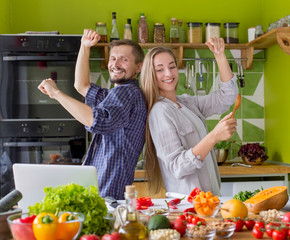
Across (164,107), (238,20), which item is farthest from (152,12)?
(164,107)

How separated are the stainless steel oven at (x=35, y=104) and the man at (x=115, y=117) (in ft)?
4.01

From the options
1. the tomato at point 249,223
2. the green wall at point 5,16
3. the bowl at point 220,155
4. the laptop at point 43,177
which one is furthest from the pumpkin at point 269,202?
the green wall at point 5,16

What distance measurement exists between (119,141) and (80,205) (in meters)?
0.91

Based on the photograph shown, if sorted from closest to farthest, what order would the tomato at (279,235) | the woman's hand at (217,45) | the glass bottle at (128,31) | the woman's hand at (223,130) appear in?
1. the tomato at (279,235)
2. the woman's hand at (223,130)
3. the woman's hand at (217,45)
4. the glass bottle at (128,31)

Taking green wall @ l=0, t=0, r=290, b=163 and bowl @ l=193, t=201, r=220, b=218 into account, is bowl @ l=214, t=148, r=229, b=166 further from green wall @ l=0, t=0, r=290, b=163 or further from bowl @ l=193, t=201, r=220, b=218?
bowl @ l=193, t=201, r=220, b=218

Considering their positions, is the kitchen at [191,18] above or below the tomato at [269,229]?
above

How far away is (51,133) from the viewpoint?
366 cm

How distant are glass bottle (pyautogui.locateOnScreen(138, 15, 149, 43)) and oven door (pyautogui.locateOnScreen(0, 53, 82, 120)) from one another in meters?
0.67

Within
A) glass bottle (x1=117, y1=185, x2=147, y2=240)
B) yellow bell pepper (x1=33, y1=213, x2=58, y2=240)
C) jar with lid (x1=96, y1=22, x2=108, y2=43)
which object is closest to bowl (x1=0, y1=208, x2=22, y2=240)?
yellow bell pepper (x1=33, y1=213, x2=58, y2=240)

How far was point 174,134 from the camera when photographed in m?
2.27

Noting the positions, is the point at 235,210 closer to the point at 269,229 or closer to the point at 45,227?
the point at 269,229

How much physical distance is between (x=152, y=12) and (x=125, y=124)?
2250 millimetres

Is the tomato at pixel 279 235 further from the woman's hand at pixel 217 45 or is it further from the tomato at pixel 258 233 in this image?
the woman's hand at pixel 217 45

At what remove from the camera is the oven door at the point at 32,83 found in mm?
3635
